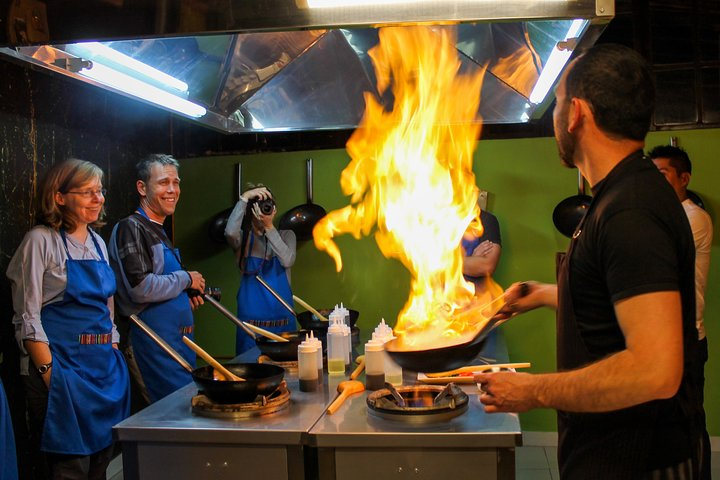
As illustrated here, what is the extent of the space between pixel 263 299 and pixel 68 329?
1.57 m

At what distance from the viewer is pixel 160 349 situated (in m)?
3.75

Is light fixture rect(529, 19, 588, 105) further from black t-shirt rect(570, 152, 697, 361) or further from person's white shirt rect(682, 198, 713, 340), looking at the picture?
person's white shirt rect(682, 198, 713, 340)

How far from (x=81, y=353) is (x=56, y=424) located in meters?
0.33

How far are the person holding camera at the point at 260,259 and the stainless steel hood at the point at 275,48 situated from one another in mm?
602

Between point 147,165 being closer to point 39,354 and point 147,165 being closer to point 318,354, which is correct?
point 39,354

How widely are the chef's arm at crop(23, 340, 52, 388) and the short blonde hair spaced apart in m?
0.57

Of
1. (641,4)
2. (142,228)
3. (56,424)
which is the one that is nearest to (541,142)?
(641,4)

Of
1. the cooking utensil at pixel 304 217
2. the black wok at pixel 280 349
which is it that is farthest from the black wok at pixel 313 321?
the cooking utensil at pixel 304 217

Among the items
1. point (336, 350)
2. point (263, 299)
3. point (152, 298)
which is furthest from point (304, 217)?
point (336, 350)

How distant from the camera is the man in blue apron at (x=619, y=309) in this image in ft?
4.60

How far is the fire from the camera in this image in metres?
2.43

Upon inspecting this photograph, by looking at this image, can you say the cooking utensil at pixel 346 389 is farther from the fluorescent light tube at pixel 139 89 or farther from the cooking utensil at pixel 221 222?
the cooking utensil at pixel 221 222

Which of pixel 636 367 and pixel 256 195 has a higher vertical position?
pixel 256 195

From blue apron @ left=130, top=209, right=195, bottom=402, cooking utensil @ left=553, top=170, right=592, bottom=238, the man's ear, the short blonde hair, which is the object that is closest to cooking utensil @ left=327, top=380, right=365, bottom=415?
the man's ear
